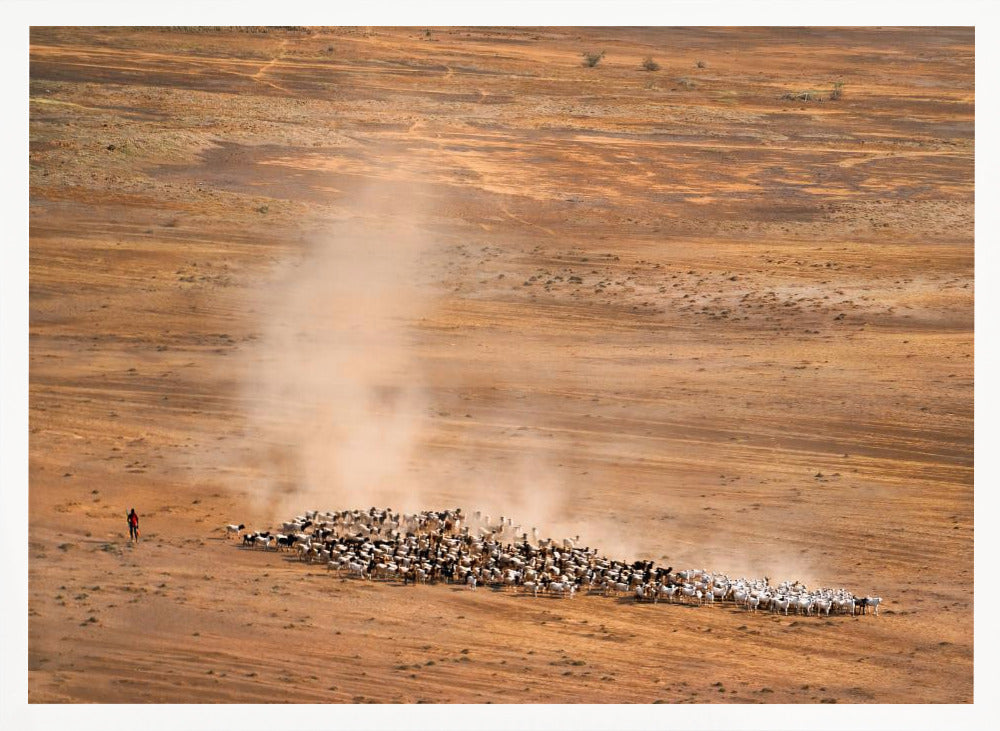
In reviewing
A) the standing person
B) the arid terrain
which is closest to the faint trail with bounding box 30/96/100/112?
the arid terrain

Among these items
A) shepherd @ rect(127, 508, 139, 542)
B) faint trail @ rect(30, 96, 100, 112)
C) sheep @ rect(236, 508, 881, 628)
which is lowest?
sheep @ rect(236, 508, 881, 628)

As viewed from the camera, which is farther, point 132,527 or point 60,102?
point 60,102

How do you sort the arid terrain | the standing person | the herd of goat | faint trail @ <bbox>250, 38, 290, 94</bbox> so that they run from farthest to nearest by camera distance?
faint trail @ <bbox>250, 38, 290, 94</bbox> → the standing person → the herd of goat → the arid terrain

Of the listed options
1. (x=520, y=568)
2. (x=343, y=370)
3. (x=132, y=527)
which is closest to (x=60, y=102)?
(x=343, y=370)

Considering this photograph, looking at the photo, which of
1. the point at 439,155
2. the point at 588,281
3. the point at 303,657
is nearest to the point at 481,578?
the point at 303,657

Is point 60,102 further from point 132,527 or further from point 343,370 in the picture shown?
point 132,527

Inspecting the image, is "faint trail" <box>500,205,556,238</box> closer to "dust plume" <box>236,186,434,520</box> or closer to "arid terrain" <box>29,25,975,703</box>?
"arid terrain" <box>29,25,975,703</box>
